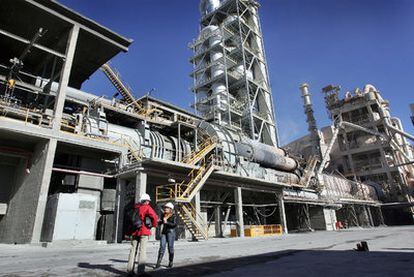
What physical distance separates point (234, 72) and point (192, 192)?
112 feet

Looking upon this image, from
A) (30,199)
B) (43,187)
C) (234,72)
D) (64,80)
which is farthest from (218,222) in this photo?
(234,72)

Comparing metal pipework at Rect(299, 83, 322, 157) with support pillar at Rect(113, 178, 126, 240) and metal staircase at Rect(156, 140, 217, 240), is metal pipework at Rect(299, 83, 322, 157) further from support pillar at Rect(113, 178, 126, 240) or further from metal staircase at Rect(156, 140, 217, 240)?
support pillar at Rect(113, 178, 126, 240)

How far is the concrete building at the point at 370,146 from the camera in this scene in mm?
48250

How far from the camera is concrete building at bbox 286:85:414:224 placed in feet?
158

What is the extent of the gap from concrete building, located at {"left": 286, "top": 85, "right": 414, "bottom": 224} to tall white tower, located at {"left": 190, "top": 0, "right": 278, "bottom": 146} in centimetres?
1033

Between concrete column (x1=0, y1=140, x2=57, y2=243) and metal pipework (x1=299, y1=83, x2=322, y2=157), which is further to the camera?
metal pipework (x1=299, y1=83, x2=322, y2=157)

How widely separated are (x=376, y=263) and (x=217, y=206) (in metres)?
16.6

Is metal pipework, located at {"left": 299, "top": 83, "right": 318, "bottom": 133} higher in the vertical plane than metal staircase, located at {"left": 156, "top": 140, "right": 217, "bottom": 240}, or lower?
higher

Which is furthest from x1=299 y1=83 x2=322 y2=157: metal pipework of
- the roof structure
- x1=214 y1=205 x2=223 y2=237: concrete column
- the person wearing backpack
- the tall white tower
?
the person wearing backpack

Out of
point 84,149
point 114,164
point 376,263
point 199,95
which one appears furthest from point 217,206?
point 199,95

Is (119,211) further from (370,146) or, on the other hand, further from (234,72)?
(370,146)

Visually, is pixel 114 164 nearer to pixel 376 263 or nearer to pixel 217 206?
pixel 217 206

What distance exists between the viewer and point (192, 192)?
1645 centimetres

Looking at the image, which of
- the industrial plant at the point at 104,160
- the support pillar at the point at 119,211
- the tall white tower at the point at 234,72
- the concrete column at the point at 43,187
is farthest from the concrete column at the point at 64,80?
the tall white tower at the point at 234,72
